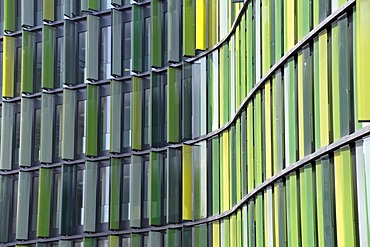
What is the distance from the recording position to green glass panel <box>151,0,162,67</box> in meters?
46.2

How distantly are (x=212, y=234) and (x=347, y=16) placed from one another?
1910 centimetres

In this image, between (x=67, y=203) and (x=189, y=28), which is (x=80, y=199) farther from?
(x=189, y=28)

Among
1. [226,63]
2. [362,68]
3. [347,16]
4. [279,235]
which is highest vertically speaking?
[226,63]

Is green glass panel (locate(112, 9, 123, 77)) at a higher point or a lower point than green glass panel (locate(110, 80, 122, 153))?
higher

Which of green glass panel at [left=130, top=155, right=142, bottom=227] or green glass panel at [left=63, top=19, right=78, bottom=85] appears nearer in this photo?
green glass panel at [left=130, top=155, right=142, bottom=227]

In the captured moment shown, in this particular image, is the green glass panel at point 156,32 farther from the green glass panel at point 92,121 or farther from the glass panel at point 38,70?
the glass panel at point 38,70

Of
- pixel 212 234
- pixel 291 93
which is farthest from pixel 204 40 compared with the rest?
pixel 291 93

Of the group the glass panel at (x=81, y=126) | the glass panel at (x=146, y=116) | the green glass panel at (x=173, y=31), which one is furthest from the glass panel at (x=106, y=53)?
the green glass panel at (x=173, y=31)

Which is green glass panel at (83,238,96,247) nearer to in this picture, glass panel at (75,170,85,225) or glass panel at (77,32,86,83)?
glass panel at (75,170,85,225)

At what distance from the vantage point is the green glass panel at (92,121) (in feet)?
155

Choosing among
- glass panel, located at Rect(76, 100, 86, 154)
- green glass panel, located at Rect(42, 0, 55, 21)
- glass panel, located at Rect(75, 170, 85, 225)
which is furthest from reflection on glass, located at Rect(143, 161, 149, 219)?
green glass panel, located at Rect(42, 0, 55, 21)

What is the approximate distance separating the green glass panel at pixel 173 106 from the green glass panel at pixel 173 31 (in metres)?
0.57

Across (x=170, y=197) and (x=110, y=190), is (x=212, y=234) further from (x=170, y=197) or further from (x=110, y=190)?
(x=110, y=190)

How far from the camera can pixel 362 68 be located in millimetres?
22406
